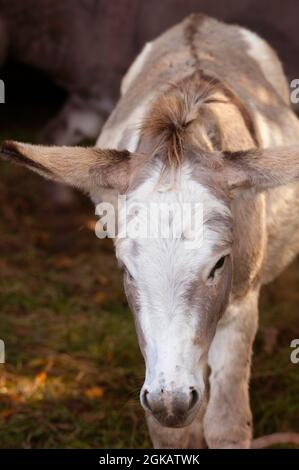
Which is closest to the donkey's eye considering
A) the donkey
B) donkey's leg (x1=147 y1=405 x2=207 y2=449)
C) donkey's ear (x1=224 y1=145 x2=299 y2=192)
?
the donkey

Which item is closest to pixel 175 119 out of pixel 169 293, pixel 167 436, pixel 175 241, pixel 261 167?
pixel 261 167

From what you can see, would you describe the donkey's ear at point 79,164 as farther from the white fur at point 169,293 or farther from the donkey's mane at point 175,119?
the white fur at point 169,293

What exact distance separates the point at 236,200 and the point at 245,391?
88cm

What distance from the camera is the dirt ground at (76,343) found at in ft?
13.7

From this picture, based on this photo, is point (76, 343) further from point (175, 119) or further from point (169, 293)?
point (169, 293)

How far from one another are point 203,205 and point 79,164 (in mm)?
470

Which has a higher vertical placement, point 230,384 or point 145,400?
point 145,400

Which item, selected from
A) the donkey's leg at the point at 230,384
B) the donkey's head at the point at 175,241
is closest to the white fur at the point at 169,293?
the donkey's head at the point at 175,241

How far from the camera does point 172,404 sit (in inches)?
104

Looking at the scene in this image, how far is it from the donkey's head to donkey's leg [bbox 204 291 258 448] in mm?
581

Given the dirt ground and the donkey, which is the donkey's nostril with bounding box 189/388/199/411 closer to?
the donkey

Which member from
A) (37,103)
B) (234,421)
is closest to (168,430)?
(234,421)

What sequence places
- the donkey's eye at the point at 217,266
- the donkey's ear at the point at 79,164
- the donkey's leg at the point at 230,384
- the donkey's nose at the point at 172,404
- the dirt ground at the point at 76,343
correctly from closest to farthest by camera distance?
1. the donkey's nose at the point at 172,404
2. the donkey's eye at the point at 217,266
3. the donkey's ear at the point at 79,164
4. the donkey's leg at the point at 230,384
5. the dirt ground at the point at 76,343

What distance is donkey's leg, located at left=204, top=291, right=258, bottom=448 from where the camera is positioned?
3.60 meters
